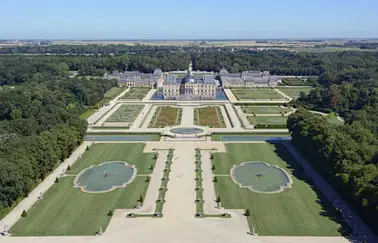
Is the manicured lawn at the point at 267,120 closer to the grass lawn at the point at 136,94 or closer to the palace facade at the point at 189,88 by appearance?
the palace facade at the point at 189,88

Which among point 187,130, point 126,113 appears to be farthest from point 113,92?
point 187,130

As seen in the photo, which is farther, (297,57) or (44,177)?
(297,57)

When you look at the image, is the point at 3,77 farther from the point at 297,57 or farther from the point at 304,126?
the point at 297,57

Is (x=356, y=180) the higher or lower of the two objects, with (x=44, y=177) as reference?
higher

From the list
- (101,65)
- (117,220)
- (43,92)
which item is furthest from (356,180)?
(101,65)

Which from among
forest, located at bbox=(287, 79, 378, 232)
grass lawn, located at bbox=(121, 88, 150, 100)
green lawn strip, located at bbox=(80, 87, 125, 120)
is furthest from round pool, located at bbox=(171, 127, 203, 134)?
grass lawn, located at bbox=(121, 88, 150, 100)

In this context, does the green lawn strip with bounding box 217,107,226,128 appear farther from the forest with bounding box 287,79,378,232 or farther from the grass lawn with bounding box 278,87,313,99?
the grass lawn with bounding box 278,87,313,99

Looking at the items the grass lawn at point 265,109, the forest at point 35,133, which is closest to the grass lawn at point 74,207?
the forest at point 35,133
